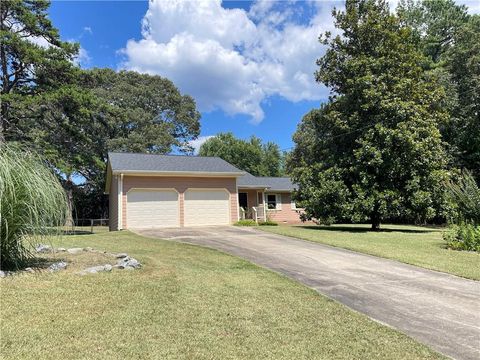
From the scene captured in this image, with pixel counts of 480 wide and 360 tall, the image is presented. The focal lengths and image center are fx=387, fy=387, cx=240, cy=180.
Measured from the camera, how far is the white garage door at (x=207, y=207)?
20.4 meters

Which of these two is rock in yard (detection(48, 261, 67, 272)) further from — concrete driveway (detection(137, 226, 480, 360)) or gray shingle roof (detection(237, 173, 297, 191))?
gray shingle roof (detection(237, 173, 297, 191))

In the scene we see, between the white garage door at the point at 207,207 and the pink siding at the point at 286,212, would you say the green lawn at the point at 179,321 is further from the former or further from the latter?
the pink siding at the point at 286,212

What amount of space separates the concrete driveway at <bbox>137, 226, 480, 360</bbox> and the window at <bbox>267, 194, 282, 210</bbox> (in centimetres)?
1898

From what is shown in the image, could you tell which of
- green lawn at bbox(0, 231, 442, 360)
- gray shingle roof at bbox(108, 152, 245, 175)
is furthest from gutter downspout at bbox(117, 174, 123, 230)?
green lawn at bbox(0, 231, 442, 360)

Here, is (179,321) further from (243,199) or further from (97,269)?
(243,199)

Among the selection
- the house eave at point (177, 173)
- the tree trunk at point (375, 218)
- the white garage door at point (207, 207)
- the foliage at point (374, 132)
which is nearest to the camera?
the foliage at point (374, 132)

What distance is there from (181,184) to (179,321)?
1592 cm

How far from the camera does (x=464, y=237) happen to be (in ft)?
39.2

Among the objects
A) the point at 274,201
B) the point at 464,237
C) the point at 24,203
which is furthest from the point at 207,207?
the point at 24,203

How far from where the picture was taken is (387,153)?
17438 millimetres

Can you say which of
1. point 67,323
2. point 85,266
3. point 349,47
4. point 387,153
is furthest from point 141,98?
point 67,323

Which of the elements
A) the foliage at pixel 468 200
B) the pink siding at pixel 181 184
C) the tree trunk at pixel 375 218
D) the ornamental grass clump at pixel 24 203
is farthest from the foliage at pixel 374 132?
the ornamental grass clump at pixel 24 203

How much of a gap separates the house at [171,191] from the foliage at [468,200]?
35.8 ft

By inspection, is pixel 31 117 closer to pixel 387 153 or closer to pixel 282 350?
pixel 387 153
